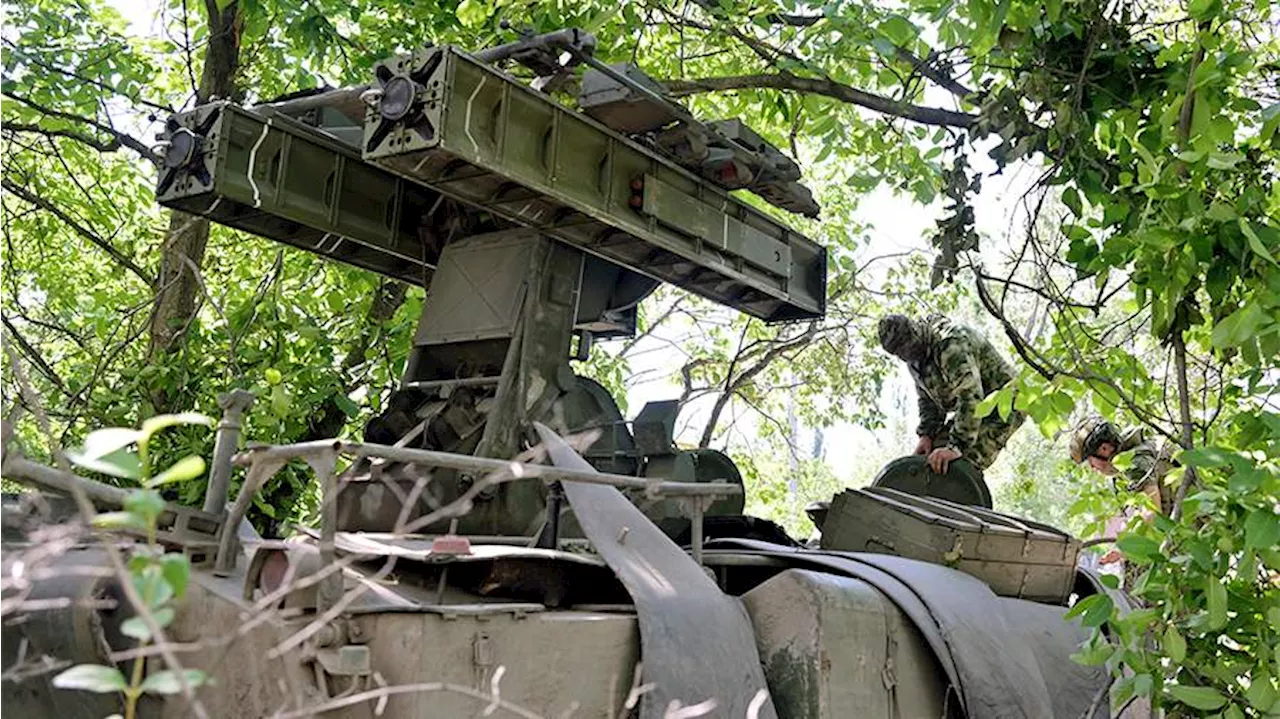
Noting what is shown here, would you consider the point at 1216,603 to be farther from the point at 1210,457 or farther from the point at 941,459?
the point at 941,459

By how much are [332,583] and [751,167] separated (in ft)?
12.8

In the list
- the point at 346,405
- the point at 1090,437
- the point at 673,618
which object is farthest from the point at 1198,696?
the point at 1090,437

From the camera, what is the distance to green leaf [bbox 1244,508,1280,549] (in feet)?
11.6

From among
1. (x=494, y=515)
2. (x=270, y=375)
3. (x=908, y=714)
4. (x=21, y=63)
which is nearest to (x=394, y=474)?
(x=494, y=515)

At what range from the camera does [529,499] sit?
20.1 feet

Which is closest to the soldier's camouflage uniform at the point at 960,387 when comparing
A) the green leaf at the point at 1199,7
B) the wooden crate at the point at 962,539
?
the wooden crate at the point at 962,539

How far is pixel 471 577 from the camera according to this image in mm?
4543

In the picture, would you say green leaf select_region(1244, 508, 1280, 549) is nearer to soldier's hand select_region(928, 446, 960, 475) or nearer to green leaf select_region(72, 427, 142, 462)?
green leaf select_region(72, 427, 142, 462)

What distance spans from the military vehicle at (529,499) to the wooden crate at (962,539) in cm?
3

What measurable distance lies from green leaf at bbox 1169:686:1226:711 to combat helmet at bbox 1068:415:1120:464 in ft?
18.8

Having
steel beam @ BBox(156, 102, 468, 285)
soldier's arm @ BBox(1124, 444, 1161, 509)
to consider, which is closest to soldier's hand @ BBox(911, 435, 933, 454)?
soldier's arm @ BBox(1124, 444, 1161, 509)

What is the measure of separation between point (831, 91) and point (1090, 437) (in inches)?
126

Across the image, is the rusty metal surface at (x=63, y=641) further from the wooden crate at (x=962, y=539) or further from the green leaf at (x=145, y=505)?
the wooden crate at (x=962, y=539)

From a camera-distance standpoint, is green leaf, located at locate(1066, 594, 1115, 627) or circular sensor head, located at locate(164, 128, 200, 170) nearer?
green leaf, located at locate(1066, 594, 1115, 627)
